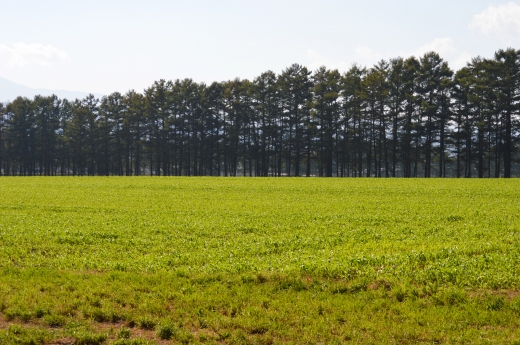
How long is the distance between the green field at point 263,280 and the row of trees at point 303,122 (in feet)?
204

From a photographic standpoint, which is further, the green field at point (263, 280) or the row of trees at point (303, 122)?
the row of trees at point (303, 122)

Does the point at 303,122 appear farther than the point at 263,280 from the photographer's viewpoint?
Yes

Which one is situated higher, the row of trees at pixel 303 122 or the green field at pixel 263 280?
the row of trees at pixel 303 122

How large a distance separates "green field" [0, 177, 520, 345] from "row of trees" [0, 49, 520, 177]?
6226cm

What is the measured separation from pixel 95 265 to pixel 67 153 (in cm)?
12753

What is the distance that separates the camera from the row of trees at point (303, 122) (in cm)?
8094

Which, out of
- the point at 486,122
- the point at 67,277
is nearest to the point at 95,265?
the point at 67,277

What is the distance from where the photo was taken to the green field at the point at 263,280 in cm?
952

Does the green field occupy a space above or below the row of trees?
below

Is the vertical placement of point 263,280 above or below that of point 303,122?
below

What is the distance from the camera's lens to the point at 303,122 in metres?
97.9

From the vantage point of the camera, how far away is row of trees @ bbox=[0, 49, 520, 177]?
8094 centimetres

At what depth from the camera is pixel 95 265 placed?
1476 centimetres

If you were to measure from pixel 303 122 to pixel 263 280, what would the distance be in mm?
86566
